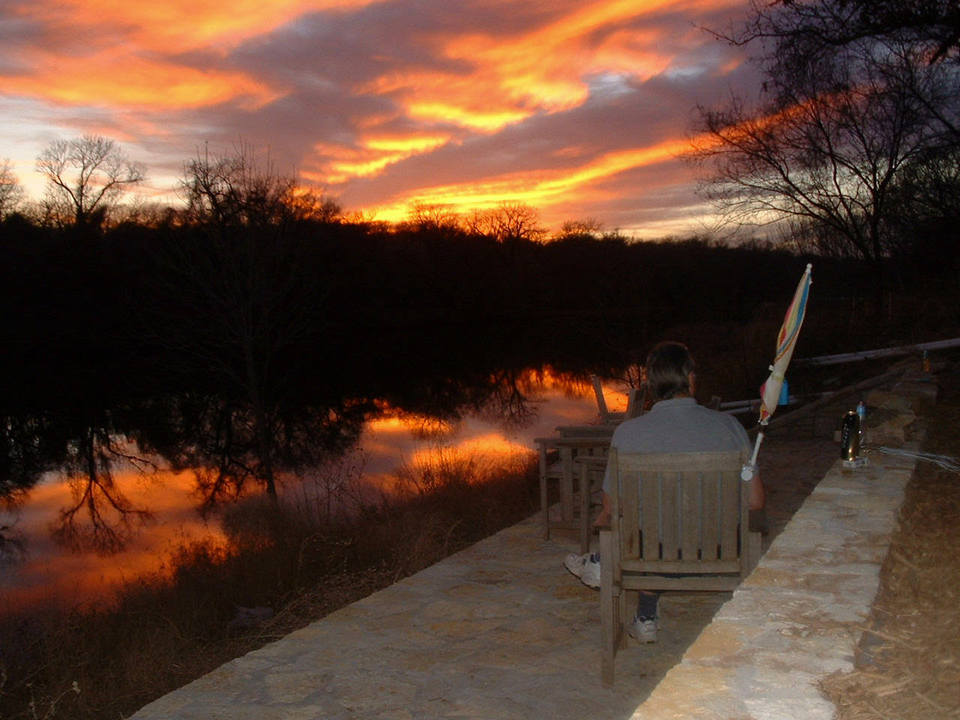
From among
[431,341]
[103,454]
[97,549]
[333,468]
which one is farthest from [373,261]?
[97,549]

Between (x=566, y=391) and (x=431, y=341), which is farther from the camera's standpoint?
(x=431, y=341)

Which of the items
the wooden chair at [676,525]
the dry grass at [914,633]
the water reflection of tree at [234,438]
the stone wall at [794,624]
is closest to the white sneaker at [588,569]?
the wooden chair at [676,525]

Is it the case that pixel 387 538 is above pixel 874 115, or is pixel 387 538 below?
below

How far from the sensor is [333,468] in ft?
62.0

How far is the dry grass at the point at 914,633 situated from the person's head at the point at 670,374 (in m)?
1.12

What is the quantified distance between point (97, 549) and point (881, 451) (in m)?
12.8

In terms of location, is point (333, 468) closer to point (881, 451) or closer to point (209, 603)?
point (209, 603)

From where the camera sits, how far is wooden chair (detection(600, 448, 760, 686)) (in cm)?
359

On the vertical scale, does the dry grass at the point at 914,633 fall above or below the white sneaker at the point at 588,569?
above

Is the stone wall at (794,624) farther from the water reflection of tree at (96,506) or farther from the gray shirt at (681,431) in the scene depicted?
the water reflection of tree at (96,506)

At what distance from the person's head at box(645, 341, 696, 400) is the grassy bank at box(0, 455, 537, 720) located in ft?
10.3

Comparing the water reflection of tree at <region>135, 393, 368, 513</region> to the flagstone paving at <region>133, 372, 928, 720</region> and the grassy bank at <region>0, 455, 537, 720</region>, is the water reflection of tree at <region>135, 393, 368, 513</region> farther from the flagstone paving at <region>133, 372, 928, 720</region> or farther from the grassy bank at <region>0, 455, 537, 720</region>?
the flagstone paving at <region>133, 372, 928, 720</region>

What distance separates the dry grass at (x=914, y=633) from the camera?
2332mm

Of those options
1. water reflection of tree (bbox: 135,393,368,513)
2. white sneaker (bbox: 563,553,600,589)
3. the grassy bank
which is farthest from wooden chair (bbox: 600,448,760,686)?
water reflection of tree (bbox: 135,393,368,513)
